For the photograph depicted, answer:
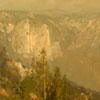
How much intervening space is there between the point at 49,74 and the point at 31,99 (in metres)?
28.7

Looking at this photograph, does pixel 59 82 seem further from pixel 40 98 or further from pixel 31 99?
pixel 31 99

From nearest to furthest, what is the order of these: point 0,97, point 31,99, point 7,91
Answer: point 31,99 → point 0,97 → point 7,91

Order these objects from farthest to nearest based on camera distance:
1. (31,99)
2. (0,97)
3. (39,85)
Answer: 1. (0,97)
2. (31,99)
3. (39,85)

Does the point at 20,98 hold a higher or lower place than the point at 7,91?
higher

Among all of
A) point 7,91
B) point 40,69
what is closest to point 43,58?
point 40,69

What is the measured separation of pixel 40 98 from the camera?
3425 inches

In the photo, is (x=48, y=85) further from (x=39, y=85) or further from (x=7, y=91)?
(x=7, y=91)

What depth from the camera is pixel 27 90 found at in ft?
417

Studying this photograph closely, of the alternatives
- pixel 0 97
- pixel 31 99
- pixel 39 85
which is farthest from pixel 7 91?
pixel 39 85

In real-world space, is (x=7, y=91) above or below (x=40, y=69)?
below

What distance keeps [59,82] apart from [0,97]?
3219 inches

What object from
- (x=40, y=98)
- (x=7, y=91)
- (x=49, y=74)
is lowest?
(x=7, y=91)

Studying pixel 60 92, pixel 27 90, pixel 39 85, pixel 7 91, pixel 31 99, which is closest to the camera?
pixel 60 92

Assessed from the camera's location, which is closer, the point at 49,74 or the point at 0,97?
the point at 49,74
